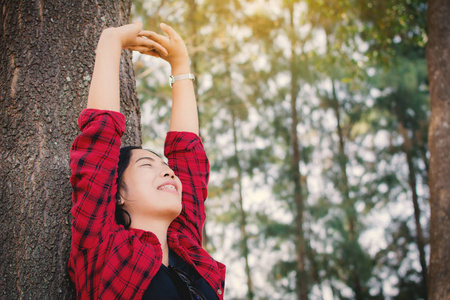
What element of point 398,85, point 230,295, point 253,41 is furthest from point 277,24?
point 230,295

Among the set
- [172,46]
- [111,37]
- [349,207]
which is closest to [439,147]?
[172,46]

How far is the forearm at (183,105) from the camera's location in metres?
2.10

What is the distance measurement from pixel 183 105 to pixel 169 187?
0.54m

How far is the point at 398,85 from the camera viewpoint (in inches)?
515

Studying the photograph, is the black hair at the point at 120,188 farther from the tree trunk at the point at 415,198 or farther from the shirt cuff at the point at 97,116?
the tree trunk at the point at 415,198

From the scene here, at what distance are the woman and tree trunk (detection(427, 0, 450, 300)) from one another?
Result: 274 cm

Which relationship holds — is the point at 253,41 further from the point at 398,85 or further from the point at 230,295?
A: the point at 230,295

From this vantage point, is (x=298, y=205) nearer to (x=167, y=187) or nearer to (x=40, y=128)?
(x=167, y=187)

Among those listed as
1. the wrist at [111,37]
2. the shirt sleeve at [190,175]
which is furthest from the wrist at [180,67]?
the wrist at [111,37]

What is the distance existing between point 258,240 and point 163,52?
1184cm

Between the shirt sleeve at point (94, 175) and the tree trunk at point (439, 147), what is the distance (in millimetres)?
3292

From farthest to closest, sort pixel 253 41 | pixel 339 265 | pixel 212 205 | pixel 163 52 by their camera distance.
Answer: pixel 212 205, pixel 339 265, pixel 253 41, pixel 163 52

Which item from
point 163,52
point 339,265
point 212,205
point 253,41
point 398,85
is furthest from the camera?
point 212,205

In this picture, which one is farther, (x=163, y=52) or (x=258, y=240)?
(x=258, y=240)
